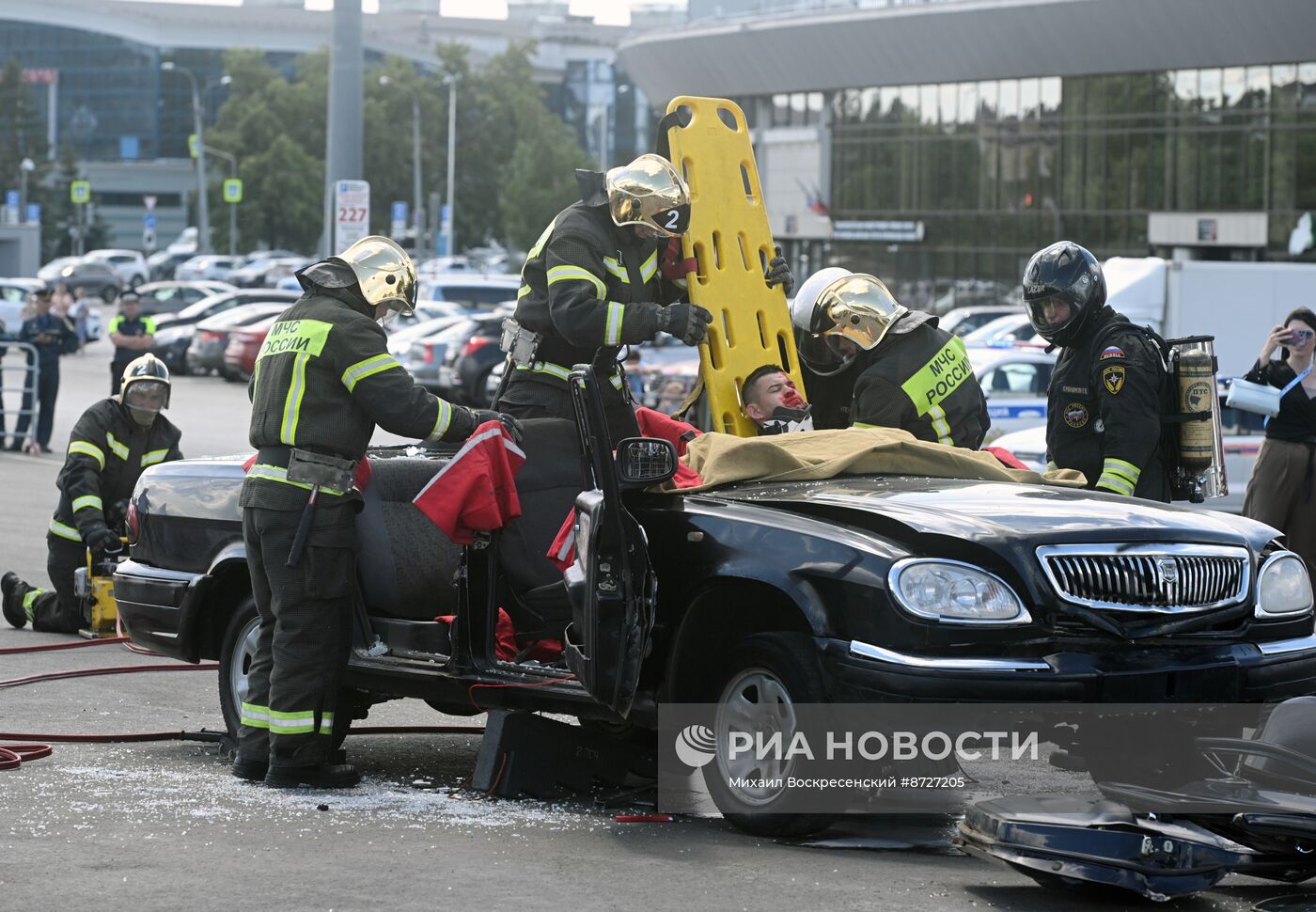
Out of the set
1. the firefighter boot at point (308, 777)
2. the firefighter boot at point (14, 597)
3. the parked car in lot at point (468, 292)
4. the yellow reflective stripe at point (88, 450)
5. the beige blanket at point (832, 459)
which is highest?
the parked car in lot at point (468, 292)

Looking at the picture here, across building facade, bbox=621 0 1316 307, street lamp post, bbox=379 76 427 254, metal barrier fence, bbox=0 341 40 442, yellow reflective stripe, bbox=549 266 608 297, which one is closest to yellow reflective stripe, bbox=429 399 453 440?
yellow reflective stripe, bbox=549 266 608 297

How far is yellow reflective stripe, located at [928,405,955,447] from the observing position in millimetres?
7461

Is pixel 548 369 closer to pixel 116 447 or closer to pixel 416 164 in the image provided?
pixel 116 447

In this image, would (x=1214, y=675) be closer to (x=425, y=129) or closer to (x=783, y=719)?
(x=783, y=719)

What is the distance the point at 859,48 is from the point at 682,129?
5110cm

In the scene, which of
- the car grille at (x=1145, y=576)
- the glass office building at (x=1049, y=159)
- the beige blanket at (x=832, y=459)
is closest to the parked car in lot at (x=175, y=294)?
the glass office building at (x=1049, y=159)

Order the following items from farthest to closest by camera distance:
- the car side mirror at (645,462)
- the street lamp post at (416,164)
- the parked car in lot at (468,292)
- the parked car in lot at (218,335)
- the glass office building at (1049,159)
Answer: the street lamp post at (416,164), the glass office building at (1049,159), the parked car in lot at (468,292), the parked car in lot at (218,335), the car side mirror at (645,462)

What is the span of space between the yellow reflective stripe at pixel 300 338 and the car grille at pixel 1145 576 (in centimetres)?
267

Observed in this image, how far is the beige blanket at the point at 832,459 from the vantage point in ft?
21.4

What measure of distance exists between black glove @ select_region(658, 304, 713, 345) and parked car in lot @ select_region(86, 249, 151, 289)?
71037 millimetres

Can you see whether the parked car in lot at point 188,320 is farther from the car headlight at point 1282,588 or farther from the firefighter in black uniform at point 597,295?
the car headlight at point 1282,588

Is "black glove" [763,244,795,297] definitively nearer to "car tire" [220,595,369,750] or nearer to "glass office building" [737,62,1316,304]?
"car tire" [220,595,369,750]

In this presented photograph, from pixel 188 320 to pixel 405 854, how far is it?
125 feet

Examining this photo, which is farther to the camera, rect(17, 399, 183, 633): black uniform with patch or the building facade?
the building facade
